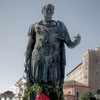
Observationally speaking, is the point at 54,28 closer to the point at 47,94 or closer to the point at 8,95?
the point at 47,94

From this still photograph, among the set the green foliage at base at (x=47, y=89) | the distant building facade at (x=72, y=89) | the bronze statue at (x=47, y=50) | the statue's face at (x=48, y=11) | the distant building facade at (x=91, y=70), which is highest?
the distant building facade at (x=91, y=70)

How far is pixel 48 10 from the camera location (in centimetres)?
1058

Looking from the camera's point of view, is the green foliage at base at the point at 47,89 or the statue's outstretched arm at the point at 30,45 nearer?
the green foliage at base at the point at 47,89

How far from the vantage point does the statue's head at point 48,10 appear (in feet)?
34.7

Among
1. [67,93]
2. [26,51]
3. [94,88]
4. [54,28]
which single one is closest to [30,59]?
[26,51]

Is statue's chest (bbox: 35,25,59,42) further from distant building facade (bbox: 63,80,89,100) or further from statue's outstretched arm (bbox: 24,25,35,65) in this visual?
distant building facade (bbox: 63,80,89,100)

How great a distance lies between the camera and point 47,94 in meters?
10.2

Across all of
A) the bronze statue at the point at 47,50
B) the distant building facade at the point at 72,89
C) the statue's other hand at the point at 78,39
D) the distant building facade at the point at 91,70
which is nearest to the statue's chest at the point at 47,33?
the bronze statue at the point at 47,50

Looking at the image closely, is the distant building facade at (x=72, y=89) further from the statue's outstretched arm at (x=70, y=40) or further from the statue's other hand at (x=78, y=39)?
the statue's other hand at (x=78, y=39)

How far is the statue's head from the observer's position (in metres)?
10.6

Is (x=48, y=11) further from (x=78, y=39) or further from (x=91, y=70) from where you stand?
(x=91, y=70)

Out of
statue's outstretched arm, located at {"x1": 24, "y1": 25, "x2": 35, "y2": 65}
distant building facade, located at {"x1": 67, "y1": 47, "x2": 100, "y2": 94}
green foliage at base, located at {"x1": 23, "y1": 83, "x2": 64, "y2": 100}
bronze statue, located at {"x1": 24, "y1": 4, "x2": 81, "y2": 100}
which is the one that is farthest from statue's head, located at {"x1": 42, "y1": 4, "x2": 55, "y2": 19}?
distant building facade, located at {"x1": 67, "y1": 47, "x2": 100, "y2": 94}

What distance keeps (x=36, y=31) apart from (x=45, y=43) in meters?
0.41

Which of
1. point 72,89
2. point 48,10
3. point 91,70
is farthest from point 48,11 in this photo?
point 91,70
